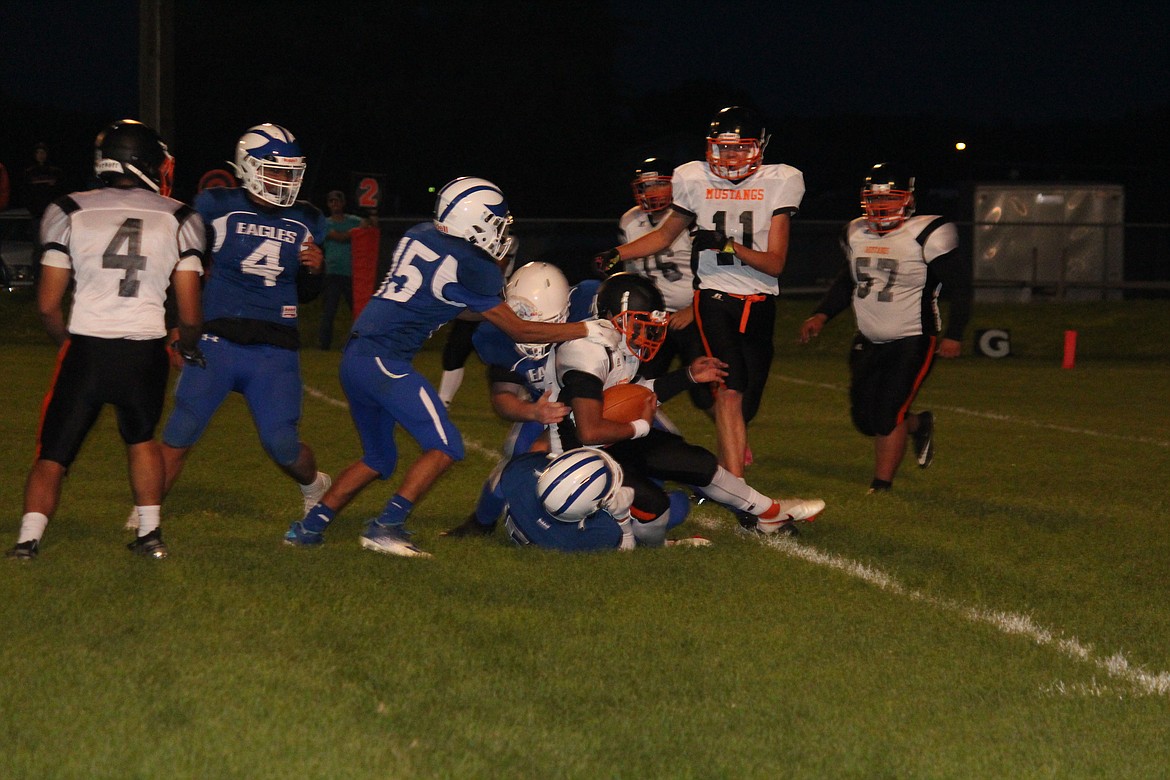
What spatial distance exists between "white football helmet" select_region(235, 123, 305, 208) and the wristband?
71.2 inches

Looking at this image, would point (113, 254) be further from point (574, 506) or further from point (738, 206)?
point (738, 206)

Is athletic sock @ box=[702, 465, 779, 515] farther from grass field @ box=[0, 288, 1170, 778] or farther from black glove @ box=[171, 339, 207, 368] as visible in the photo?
black glove @ box=[171, 339, 207, 368]

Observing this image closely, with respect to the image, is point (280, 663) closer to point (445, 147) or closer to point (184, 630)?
point (184, 630)

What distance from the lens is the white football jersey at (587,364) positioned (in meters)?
6.02

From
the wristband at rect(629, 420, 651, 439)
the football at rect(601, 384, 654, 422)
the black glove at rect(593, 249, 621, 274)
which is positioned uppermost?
the black glove at rect(593, 249, 621, 274)

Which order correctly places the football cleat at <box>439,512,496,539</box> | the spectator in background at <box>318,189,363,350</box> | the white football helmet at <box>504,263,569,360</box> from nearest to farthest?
the white football helmet at <box>504,263,569,360</box>
the football cleat at <box>439,512,496,539</box>
the spectator in background at <box>318,189,363,350</box>

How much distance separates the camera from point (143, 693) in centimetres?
406

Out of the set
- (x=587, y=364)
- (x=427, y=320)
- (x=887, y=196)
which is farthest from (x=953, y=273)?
(x=427, y=320)

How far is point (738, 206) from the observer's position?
7.53m

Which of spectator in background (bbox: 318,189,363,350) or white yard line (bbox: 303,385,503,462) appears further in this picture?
spectator in background (bbox: 318,189,363,350)

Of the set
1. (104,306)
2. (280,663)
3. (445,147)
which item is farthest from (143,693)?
(445,147)

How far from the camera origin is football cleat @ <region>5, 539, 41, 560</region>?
5.67 meters

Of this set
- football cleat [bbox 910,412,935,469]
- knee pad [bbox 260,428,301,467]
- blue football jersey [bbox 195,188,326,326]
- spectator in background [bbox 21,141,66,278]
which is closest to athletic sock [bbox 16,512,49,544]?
knee pad [bbox 260,428,301,467]

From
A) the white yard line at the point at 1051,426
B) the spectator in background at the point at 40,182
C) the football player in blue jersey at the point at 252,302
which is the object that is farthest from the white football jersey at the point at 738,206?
the spectator in background at the point at 40,182
